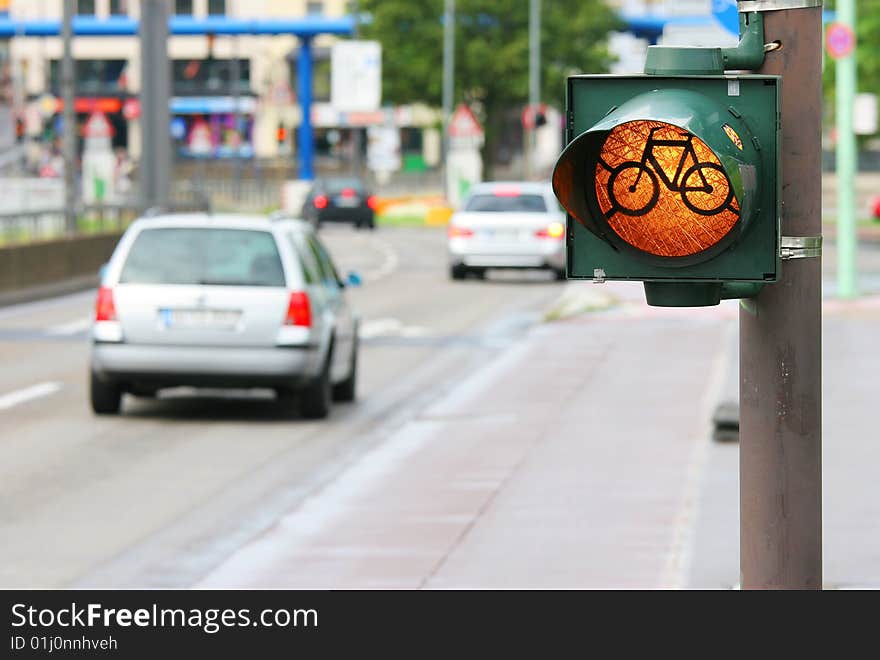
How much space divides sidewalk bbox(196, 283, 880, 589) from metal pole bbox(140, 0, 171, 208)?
71.2 ft

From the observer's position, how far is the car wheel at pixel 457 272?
117ft

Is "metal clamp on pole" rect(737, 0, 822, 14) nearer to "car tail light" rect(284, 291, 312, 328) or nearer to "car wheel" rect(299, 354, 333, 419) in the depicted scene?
"car tail light" rect(284, 291, 312, 328)

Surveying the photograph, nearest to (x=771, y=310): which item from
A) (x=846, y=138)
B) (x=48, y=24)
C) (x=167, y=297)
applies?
(x=167, y=297)

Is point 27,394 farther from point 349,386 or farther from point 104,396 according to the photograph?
point 349,386

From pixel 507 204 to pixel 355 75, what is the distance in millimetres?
39570

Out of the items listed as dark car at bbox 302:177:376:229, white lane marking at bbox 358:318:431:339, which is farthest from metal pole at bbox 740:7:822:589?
dark car at bbox 302:177:376:229

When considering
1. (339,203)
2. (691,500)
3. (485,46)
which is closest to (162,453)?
(691,500)

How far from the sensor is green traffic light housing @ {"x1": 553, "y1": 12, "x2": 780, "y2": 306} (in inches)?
148

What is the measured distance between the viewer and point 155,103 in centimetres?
3984

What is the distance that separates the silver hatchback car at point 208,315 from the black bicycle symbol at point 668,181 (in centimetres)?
1171

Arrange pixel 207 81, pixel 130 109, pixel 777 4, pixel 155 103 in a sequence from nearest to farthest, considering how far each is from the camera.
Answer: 1. pixel 777 4
2. pixel 155 103
3. pixel 130 109
4. pixel 207 81

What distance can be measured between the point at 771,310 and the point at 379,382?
613 inches


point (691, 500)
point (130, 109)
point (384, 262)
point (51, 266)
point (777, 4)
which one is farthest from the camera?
point (130, 109)
